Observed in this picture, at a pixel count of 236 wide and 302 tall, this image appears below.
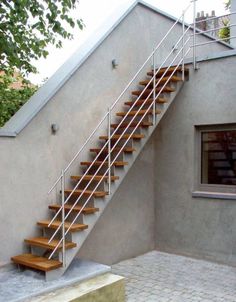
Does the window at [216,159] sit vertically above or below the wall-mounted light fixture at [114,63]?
below

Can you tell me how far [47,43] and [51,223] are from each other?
9.93 ft

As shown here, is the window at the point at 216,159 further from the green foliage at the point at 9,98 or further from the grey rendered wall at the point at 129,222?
the green foliage at the point at 9,98

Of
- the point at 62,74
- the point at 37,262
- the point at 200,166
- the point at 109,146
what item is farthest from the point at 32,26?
the point at 200,166

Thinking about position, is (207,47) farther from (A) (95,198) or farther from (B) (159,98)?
(A) (95,198)

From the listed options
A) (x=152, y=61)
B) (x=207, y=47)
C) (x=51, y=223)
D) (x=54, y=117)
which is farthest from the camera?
(x=207, y=47)

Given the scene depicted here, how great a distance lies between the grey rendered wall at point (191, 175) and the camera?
6.05m

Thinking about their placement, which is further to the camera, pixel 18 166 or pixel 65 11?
pixel 65 11

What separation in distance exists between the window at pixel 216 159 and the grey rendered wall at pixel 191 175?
0.16 m

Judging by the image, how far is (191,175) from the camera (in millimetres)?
6445

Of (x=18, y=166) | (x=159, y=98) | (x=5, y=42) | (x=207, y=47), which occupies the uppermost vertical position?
(x=207, y=47)

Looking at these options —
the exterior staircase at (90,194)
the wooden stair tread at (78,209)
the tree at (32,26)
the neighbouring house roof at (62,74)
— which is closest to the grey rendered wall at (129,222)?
the exterior staircase at (90,194)

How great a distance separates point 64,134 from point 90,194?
1.04 metres

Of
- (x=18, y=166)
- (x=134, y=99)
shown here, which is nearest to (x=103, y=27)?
(x=134, y=99)

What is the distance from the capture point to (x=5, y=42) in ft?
17.5
